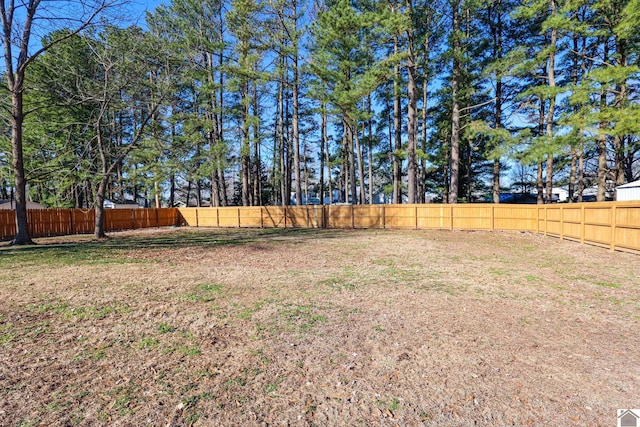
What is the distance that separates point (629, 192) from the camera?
587 inches

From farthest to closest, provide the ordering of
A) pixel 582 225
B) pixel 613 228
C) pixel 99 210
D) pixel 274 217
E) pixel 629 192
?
pixel 274 217 < pixel 629 192 < pixel 99 210 < pixel 582 225 < pixel 613 228

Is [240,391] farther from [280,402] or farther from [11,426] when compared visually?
[11,426]

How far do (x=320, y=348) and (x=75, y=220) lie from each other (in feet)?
66.1

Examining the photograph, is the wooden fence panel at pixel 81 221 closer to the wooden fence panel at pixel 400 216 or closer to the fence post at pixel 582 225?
the wooden fence panel at pixel 400 216

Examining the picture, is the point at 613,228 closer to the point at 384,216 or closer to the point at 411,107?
the point at 384,216

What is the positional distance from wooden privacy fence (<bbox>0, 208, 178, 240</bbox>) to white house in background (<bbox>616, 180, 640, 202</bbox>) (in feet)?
90.9

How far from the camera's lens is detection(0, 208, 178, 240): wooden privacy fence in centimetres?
1476

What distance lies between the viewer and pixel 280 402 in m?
2.21

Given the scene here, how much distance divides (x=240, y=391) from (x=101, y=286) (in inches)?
173

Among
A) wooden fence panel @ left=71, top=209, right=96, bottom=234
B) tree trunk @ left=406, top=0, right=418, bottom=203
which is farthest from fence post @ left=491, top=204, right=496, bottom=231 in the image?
wooden fence panel @ left=71, top=209, right=96, bottom=234

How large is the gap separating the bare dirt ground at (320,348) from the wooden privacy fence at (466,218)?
2795mm

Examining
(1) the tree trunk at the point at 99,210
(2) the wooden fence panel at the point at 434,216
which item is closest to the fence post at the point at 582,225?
(2) the wooden fence panel at the point at 434,216

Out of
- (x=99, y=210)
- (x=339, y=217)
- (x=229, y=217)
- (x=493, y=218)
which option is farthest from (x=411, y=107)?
(x=99, y=210)

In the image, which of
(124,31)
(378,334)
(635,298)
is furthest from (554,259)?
(124,31)
